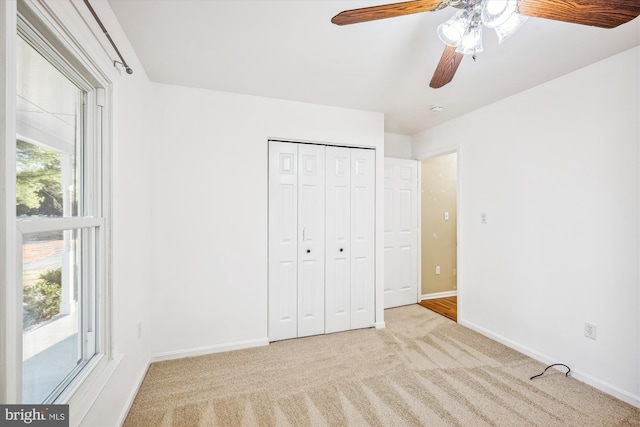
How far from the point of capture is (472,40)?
52.1 inches

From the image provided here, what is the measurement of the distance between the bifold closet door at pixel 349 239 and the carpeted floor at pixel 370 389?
0.38 meters

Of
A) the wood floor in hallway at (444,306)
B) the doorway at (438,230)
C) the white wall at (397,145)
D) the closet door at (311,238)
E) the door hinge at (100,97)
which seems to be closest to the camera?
the door hinge at (100,97)

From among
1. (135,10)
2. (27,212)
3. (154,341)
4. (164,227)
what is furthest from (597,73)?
(154,341)

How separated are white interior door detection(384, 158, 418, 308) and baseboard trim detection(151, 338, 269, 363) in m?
1.86

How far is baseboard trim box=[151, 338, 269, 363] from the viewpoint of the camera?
97.7 inches

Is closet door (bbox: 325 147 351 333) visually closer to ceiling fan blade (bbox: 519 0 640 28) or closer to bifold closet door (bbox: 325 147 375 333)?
bifold closet door (bbox: 325 147 375 333)

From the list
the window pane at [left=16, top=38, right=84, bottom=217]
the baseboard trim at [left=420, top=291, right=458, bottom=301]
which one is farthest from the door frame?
the window pane at [left=16, top=38, right=84, bottom=217]

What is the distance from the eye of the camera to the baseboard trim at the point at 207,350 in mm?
2482

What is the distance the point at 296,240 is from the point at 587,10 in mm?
2489

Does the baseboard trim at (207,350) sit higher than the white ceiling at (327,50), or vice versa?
the white ceiling at (327,50)

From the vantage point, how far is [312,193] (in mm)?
2996

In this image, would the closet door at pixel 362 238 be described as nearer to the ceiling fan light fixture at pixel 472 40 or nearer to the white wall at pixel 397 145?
the white wall at pixel 397 145

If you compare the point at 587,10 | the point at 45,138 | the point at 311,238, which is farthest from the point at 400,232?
the point at 45,138

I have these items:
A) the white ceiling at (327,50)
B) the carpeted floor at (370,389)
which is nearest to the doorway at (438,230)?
the carpeted floor at (370,389)
